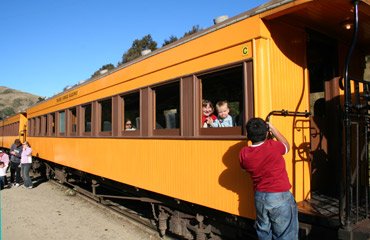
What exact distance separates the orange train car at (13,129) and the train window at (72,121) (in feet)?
28.3

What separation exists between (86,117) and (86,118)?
25 millimetres

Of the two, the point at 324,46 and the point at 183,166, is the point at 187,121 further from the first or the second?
the point at 324,46

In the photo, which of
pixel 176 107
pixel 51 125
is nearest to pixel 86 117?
pixel 51 125

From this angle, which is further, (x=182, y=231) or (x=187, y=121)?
(x=182, y=231)

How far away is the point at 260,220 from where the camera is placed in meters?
3.54

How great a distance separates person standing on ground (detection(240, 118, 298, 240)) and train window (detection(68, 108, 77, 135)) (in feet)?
22.4

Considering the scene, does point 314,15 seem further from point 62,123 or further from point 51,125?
point 51,125

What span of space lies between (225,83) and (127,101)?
264 cm

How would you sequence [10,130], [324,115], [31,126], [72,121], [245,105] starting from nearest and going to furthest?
[245,105]
[324,115]
[72,121]
[31,126]
[10,130]

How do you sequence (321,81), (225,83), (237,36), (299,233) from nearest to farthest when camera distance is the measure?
(299,233) < (237,36) < (225,83) < (321,81)

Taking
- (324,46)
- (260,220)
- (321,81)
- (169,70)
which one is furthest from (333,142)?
(169,70)

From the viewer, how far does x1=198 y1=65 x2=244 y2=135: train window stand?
13.8 feet

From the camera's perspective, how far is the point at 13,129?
69.1 feet

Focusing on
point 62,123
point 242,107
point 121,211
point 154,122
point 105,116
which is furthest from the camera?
point 62,123
